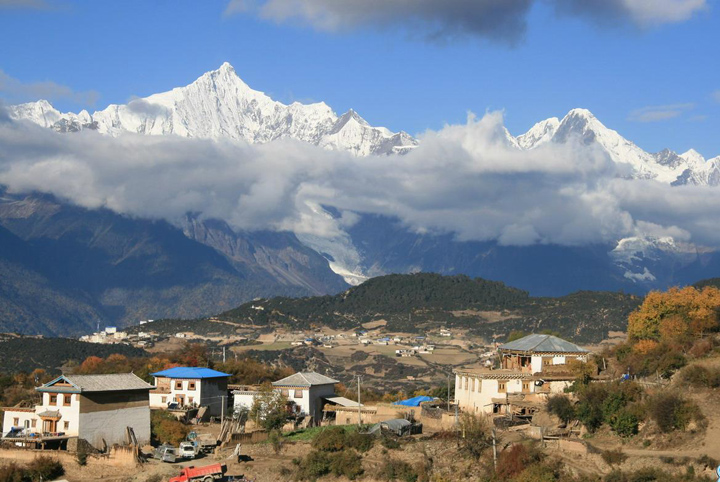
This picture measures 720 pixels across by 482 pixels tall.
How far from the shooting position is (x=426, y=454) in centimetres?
5359

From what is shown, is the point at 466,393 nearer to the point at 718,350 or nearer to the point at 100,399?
the point at 718,350

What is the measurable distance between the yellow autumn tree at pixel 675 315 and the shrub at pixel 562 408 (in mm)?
13479

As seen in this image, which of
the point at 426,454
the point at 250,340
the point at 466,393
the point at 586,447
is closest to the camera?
the point at 586,447

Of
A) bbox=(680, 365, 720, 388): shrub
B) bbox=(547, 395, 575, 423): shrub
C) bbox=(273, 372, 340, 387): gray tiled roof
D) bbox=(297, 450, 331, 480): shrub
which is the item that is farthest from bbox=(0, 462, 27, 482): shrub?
bbox=(680, 365, 720, 388): shrub

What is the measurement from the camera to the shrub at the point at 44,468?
2108 inches

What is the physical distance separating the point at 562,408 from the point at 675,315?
69.6ft

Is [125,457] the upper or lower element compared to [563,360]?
lower

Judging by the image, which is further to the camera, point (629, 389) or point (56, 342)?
point (56, 342)

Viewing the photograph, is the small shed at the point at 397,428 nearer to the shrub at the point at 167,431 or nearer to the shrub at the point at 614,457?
the shrub at the point at 167,431

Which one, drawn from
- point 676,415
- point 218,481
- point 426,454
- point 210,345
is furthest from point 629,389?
point 210,345

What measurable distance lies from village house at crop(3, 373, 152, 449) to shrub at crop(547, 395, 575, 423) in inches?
996

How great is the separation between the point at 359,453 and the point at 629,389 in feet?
52.6

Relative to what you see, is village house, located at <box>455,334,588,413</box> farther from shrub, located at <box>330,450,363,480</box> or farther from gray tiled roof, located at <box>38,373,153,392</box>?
gray tiled roof, located at <box>38,373,153,392</box>

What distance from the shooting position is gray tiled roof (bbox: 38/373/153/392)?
190 ft
